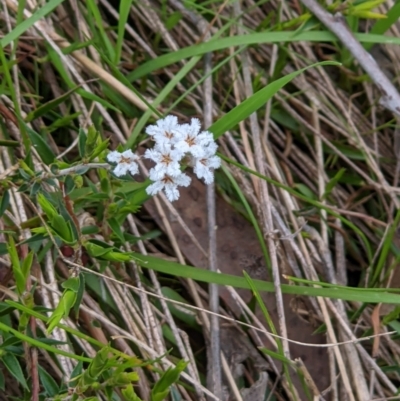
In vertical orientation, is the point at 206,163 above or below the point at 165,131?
below

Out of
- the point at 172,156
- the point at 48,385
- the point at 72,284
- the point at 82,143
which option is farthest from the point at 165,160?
→ the point at 48,385

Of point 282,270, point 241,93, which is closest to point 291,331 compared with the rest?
point 282,270

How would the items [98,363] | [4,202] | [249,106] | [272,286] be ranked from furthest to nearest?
[272,286]
[249,106]
[4,202]
[98,363]

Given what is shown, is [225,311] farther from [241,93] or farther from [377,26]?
[377,26]

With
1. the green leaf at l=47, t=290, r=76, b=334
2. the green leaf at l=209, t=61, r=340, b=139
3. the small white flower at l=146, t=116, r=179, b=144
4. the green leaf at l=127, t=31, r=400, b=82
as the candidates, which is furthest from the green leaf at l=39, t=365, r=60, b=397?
the green leaf at l=127, t=31, r=400, b=82

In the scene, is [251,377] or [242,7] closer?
[251,377]

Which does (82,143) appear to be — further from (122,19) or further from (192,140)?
(122,19)

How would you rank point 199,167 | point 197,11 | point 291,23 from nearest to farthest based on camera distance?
point 199,167, point 291,23, point 197,11

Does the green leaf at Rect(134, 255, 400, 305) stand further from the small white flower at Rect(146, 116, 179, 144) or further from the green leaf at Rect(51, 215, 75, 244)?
the small white flower at Rect(146, 116, 179, 144)

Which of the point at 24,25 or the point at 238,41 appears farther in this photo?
the point at 238,41
